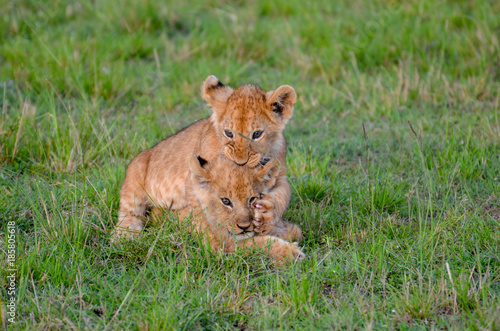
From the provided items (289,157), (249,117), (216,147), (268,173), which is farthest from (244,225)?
(289,157)

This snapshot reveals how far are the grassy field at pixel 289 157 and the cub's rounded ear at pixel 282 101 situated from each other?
0.58 metres

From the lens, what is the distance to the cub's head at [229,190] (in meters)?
3.80

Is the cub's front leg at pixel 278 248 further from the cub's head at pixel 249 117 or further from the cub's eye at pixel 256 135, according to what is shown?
the cub's eye at pixel 256 135

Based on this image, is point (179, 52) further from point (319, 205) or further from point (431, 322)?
point (431, 322)

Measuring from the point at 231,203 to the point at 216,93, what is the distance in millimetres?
1094

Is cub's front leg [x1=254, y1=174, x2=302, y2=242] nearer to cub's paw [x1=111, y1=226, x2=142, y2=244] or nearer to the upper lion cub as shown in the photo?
the upper lion cub

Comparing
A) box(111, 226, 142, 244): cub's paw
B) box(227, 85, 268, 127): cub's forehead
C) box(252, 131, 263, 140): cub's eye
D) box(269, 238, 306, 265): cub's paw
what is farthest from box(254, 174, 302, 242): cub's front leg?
box(111, 226, 142, 244): cub's paw

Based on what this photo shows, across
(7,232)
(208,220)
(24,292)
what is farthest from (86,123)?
(24,292)

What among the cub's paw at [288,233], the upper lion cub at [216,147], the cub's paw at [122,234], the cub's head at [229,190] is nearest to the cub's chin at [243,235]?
the cub's head at [229,190]

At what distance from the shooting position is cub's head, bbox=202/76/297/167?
4125 millimetres

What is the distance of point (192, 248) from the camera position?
3.74 metres

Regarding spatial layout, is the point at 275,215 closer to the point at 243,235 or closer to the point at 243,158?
the point at 243,235

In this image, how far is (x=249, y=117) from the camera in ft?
14.1

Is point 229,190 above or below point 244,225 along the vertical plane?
above
